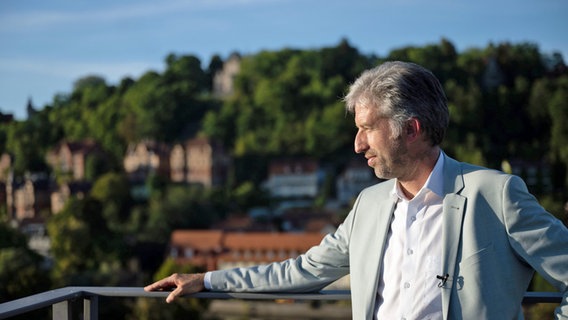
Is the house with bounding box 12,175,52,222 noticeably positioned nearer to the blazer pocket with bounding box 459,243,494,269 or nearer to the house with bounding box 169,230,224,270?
the house with bounding box 169,230,224,270

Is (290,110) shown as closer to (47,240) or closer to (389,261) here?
(47,240)

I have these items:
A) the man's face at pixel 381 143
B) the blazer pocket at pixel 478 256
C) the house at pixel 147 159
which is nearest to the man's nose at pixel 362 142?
the man's face at pixel 381 143

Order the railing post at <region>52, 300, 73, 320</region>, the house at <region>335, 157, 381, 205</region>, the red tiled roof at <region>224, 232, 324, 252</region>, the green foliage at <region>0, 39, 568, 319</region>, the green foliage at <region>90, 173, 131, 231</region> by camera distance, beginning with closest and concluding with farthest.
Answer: the railing post at <region>52, 300, 73, 320</region>, the red tiled roof at <region>224, 232, 324, 252</region>, the green foliage at <region>90, 173, 131, 231</region>, the green foliage at <region>0, 39, 568, 319</region>, the house at <region>335, 157, 381, 205</region>

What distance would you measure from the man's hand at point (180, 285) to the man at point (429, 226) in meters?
0.01

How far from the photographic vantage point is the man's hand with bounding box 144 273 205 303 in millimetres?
1359

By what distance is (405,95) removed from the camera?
1177 mm

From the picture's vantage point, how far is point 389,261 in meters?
1.25

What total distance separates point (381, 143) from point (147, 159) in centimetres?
3622

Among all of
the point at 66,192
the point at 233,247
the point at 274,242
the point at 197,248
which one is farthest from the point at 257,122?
the point at 274,242

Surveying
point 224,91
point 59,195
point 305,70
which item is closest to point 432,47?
point 305,70

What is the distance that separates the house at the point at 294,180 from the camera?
34.7 metres

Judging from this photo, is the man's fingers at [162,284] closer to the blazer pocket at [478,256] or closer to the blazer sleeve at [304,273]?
the blazer sleeve at [304,273]

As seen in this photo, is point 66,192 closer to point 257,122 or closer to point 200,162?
point 200,162

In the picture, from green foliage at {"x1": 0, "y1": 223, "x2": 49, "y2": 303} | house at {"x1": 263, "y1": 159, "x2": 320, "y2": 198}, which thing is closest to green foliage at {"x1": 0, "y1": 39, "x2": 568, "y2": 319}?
green foliage at {"x1": 0, "y1": 223, "x2": 49, "y2": 303}
